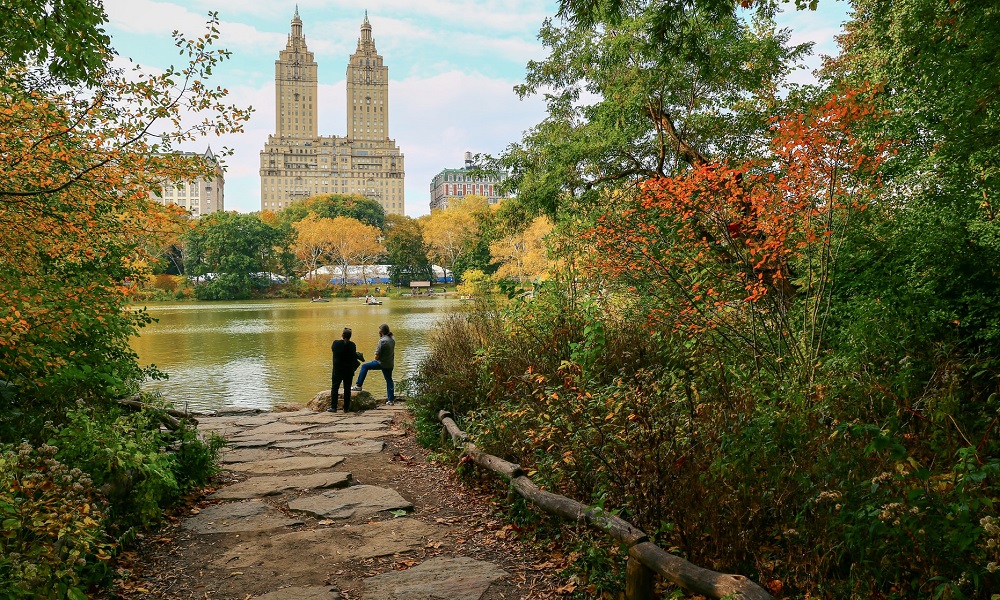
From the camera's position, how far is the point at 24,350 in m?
3.93

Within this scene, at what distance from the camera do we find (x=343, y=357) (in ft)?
29.0

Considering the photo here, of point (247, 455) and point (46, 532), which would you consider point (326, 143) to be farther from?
point (46, 532)

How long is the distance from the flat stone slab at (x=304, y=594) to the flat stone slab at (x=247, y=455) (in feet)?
10.6

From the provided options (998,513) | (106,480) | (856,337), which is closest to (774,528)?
(998,513)

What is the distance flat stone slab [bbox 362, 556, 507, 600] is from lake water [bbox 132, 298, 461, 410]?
452 cm

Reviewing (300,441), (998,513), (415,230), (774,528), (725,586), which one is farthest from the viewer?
(415,230)

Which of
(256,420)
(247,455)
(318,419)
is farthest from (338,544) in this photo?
(256,420)

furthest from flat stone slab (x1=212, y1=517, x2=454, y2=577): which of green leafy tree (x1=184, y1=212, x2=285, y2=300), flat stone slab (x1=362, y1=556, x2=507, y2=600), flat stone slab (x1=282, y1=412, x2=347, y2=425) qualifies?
green leafy tree (x1=184, y1=212, x2=285, y2=300)

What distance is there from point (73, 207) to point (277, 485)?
2.66m

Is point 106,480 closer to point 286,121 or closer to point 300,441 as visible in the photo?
point 300,441

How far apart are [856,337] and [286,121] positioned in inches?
5358

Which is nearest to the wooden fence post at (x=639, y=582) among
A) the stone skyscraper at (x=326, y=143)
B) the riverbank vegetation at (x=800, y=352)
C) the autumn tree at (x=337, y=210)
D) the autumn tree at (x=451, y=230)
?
the riverbank vegetation at (x=800, y=352)

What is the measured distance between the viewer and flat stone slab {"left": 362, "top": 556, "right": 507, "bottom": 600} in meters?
3.12

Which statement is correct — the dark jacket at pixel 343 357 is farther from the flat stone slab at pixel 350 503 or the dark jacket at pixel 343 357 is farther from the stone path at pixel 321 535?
the flat stone slab at pixel 350 503
